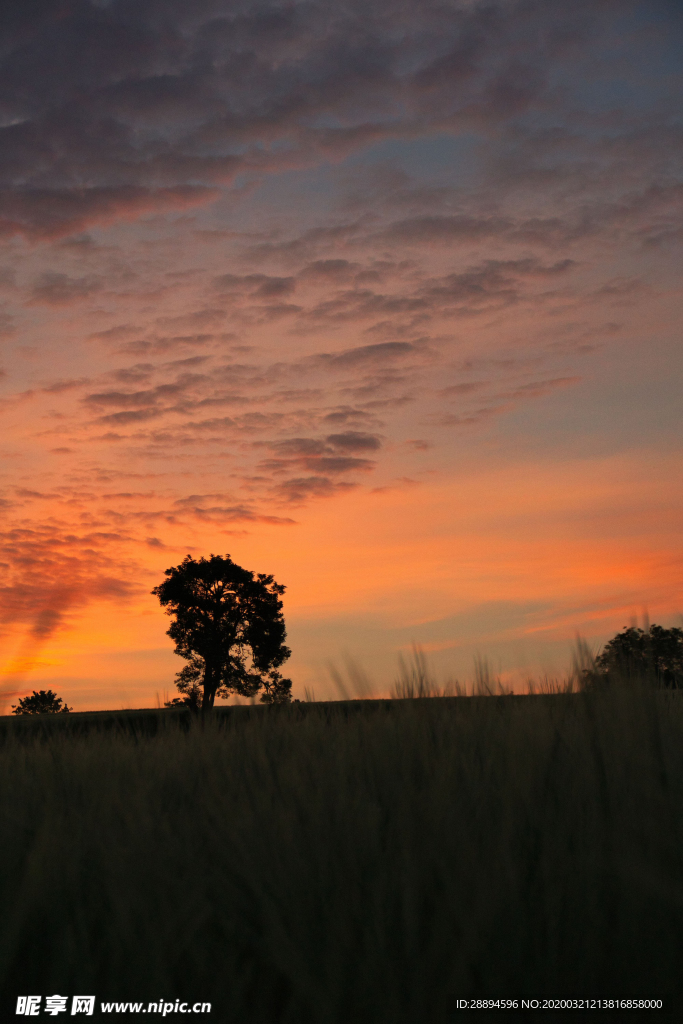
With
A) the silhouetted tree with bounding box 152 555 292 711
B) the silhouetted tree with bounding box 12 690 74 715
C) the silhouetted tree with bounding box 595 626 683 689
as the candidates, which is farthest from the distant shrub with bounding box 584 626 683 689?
the silhouetted tree with bounding box 12 690 74 715

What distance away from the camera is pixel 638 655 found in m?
5.00

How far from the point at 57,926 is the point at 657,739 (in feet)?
9.88

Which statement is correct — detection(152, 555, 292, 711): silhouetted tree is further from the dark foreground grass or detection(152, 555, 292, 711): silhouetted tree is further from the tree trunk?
the dark foreground grass

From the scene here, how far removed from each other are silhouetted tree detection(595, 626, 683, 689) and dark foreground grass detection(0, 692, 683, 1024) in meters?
0.28

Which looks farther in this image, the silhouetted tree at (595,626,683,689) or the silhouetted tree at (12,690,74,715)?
the silhouetted tree at (12,690,74,715)

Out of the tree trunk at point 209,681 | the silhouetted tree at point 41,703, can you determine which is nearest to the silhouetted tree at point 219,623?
the tree trunk at point 209,681

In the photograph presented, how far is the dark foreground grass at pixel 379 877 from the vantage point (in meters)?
2.74

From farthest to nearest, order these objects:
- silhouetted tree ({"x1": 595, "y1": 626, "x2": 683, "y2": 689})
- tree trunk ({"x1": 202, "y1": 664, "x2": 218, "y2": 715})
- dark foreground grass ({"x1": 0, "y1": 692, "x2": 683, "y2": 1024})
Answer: tree trunk ({"x1": 202, "y1": 664, "x2": 218, "y2": 715}), silhouetted tree ({"x1": 595, "y1": 626, "x2": 683, "y2": 689}), dark foreground grass ({"x1": 0, "y1": 692, "x2": 683, "y2": 1024})

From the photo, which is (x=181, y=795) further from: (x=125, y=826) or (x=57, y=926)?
(x=57, y=926)

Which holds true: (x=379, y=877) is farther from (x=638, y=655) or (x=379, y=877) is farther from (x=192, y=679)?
(x=192, y=679)

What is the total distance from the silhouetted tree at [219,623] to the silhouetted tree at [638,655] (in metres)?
40.3

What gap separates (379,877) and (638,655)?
266cm

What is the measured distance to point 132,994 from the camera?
2.86 metres

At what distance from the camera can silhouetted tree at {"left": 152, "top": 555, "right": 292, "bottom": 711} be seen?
44.5 m
